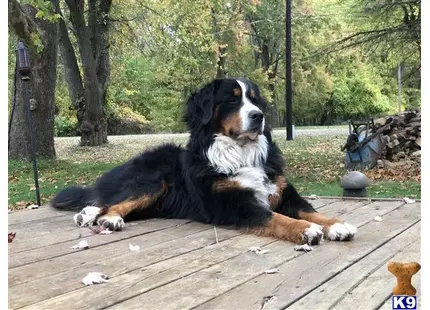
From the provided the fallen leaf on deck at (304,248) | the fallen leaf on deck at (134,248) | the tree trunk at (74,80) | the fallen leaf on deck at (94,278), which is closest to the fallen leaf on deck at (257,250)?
the fallen leaf on deck at (304,248)

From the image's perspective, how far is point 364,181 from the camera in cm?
324

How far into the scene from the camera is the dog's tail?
2.91 m

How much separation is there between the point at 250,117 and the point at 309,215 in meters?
0.57

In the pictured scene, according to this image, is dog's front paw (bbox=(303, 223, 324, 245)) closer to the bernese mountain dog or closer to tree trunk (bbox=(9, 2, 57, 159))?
the bernese mountain dog

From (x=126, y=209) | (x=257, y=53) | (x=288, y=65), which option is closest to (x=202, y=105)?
(x=126, y=209)

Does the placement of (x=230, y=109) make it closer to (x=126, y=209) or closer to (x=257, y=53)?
(x=126, y=209)

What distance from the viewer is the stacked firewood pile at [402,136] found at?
18.9 ft

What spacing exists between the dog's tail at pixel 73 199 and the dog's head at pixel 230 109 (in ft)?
2.80

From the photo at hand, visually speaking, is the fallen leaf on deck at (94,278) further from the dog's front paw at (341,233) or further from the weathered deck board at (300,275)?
the dog's front paw at (341,233)

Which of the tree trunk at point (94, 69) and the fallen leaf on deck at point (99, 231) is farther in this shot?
the tree trunk at point (94, 69)

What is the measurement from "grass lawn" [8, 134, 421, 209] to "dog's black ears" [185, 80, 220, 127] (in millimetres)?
196

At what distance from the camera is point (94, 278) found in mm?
1455

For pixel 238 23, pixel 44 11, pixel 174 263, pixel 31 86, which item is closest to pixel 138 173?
pixel 174 263
